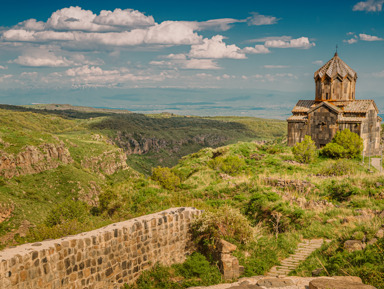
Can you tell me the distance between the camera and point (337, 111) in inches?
1358

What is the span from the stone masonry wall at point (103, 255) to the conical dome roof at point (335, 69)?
29585 millimetres

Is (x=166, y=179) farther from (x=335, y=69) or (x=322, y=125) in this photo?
(x=335, y=69)

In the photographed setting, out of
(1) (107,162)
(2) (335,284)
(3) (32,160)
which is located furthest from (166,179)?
(1) (107,162)

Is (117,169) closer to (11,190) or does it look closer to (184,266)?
(11,190)

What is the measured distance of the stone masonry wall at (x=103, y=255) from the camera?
21.2ft

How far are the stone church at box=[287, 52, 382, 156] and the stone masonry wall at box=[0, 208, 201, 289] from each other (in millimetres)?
28058

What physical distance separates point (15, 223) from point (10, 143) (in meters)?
20.9

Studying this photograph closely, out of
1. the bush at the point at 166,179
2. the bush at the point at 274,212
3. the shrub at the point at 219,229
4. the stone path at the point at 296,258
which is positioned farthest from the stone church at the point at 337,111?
the shrub at the point at 219,229

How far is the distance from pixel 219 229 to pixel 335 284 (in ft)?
12.8

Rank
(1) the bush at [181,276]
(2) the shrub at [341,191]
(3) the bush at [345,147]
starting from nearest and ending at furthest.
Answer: (1) the bush at [181,276] → (2) the shrub at [341,191] → (3) the bush at [345,147]

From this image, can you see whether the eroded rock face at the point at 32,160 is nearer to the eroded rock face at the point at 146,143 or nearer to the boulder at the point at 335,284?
the boulder at the point at 335,284

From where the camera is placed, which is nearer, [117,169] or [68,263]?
[68,263]

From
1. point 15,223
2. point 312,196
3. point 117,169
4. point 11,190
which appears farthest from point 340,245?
point 117,169

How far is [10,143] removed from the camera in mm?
56312
